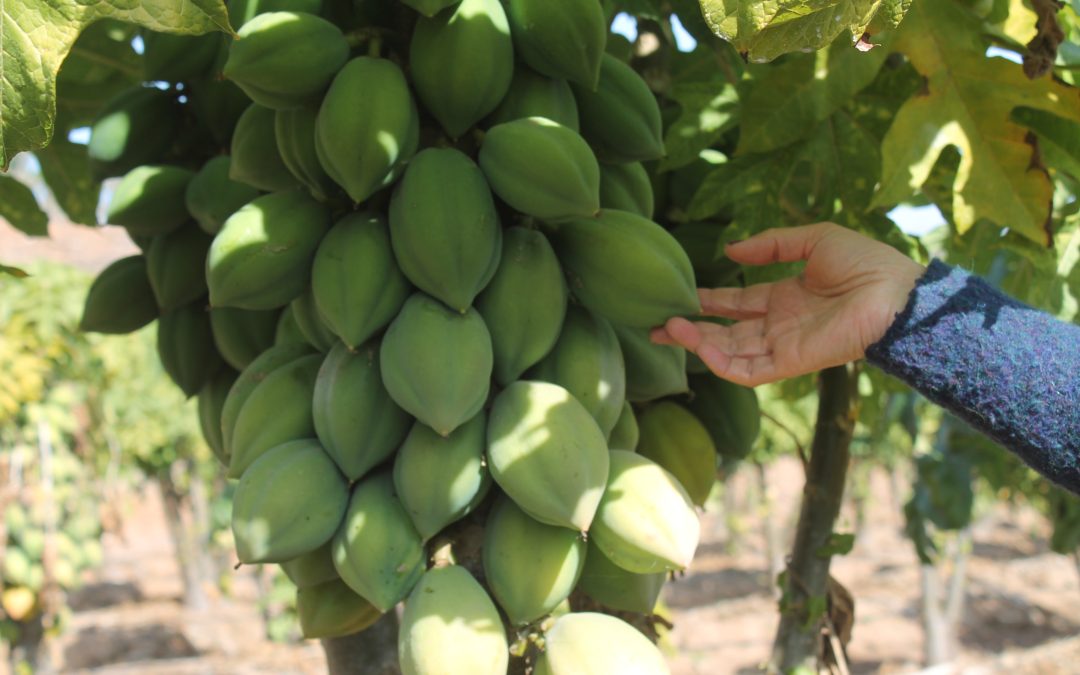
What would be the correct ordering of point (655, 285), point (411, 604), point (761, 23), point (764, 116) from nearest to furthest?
point (761, 23), point (411, 604), point (655, 285), point (764, 116)

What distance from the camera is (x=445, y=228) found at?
120 centimetres

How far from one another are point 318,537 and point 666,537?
40cm

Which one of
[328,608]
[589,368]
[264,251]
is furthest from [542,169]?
[328,608]

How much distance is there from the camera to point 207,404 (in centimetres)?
162

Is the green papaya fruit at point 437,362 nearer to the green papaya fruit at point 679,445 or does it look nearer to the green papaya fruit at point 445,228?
the green papaya fruit at point 445,228

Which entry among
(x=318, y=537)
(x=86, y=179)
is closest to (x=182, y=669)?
(x=86, y=179)

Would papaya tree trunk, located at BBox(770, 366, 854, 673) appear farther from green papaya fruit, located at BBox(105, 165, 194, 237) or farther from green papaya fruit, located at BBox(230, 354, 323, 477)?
green papaya fruit, located at BBox(105, 165, 194, 237)

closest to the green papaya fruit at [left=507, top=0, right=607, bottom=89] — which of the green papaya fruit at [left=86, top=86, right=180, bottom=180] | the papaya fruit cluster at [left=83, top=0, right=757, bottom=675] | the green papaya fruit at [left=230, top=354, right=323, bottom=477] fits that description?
the papaya fruit cluster at [left=83, top=0, right=757, bottom=675]

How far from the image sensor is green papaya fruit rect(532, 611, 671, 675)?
1.11 meters

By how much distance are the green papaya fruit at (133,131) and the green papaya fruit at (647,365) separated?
79cm

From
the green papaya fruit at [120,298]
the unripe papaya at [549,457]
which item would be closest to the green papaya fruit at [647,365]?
the unripe papaya at [549,457]

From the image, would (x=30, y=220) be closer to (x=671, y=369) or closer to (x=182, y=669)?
(x=671, y=369)

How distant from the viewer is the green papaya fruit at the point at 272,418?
1.27 m

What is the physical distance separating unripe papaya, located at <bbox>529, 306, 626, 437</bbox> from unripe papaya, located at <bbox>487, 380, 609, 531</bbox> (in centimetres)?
5
